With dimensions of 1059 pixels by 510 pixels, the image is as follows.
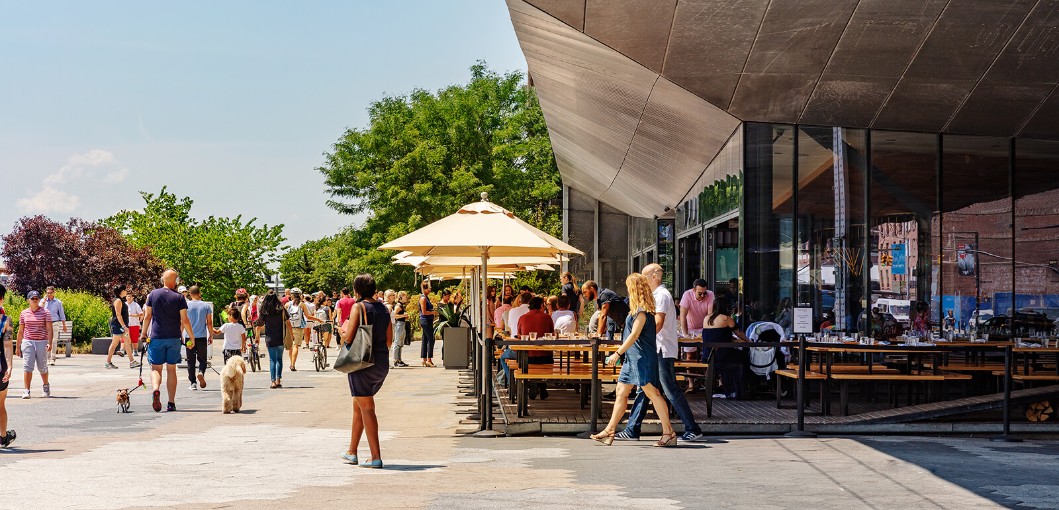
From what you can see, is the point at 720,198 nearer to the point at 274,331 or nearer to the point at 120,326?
the point at 274,331

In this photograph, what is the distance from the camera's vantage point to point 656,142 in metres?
22.4

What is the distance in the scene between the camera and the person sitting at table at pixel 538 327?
16.2m

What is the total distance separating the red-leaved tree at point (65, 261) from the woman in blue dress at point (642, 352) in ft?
122

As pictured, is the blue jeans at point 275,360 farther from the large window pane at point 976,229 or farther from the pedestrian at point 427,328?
the large window pane at point 976,229

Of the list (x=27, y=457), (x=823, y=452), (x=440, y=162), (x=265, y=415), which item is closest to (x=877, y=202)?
(x=823, y=452)

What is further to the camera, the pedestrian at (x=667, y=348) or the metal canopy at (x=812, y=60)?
the metal canopy at (x=812, y=60)

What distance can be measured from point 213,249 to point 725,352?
5014cm

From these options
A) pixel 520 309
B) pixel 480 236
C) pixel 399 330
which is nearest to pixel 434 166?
pixel 399 330

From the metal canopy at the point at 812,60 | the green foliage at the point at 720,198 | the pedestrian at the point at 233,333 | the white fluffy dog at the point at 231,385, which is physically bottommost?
the white fluffy dog at the point at 231,385

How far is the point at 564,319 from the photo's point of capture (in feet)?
56.3

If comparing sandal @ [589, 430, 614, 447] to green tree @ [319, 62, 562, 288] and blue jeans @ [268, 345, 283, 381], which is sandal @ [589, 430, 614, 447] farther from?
green tree @ [319, 62, 562, 288]

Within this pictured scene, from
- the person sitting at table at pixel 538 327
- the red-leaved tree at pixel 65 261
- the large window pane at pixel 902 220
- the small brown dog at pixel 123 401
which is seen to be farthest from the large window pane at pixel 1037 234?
the red-leaved tree at pixel 65 261

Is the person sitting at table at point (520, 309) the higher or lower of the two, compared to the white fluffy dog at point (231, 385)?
higher

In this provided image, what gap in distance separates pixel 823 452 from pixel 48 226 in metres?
40.9
